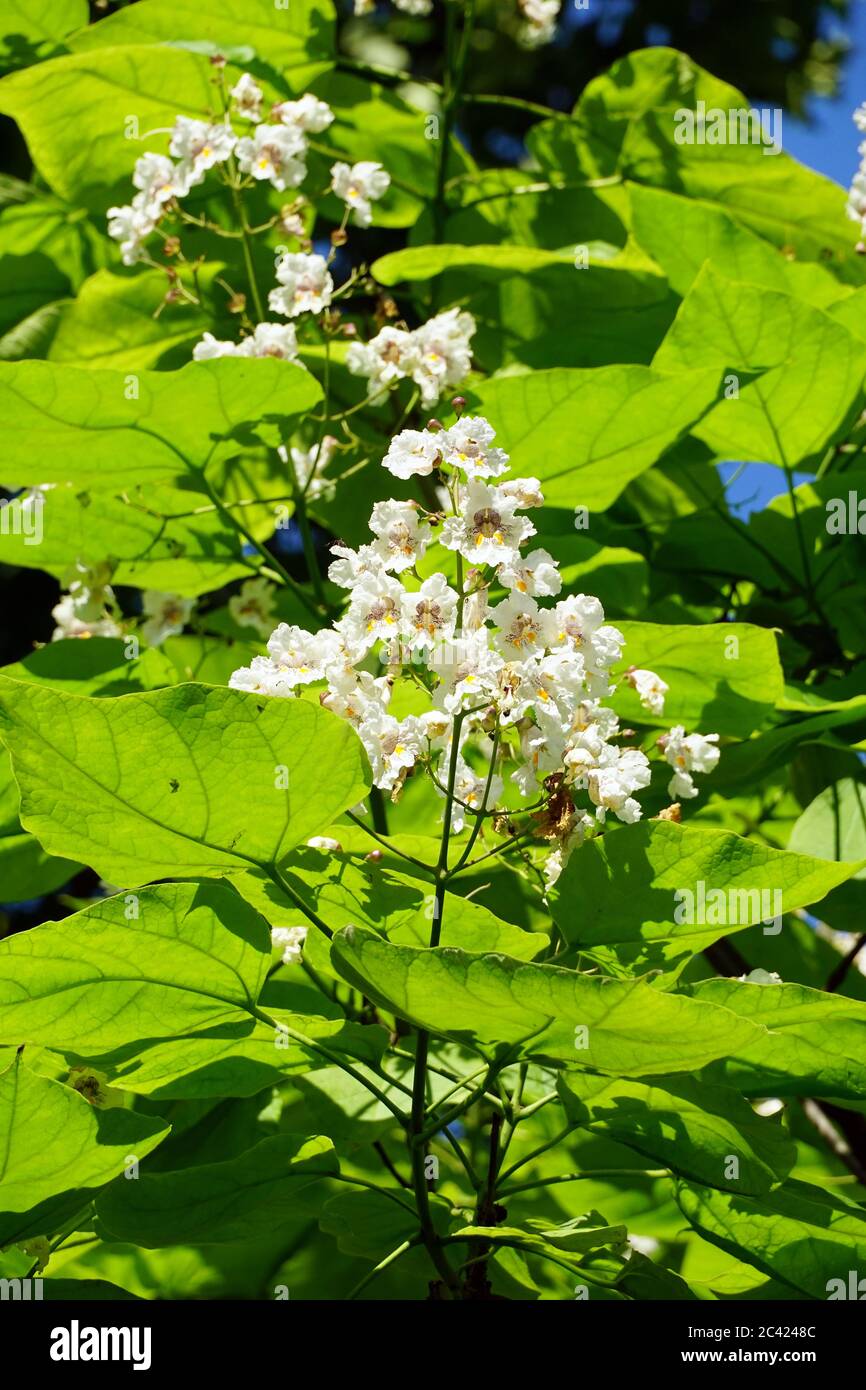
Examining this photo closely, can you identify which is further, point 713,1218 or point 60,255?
point 60,255

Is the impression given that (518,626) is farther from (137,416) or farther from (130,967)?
(137,416)

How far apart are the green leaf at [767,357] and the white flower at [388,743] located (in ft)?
1.64

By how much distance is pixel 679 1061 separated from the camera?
801 millimetres

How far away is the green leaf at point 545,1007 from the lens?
76cm

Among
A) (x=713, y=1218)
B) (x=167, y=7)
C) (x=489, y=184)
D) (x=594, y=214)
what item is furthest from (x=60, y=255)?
(x=713, y=1218)

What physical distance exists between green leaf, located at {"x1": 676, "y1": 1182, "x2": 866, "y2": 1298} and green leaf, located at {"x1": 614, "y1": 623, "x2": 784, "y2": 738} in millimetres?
380

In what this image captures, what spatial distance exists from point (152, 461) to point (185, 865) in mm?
467

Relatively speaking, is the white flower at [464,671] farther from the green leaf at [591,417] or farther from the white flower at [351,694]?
the green leaf at [591,417]

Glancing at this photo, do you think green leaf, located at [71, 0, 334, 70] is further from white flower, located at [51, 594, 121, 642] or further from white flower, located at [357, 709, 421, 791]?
white flower, located at [357, 709, 421, 791]

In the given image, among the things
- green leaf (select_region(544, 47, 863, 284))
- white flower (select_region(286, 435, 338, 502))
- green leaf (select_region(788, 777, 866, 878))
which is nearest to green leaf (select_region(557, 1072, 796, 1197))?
green leaf (select_region(788, 777, 866, 878))

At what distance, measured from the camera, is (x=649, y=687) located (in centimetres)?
113

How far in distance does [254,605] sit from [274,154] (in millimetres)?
448

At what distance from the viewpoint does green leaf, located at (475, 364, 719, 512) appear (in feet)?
3.96

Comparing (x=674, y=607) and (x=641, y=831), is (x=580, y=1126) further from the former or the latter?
(x=674, y=607)
